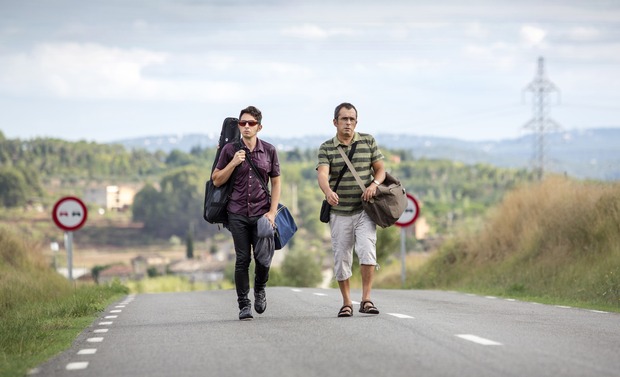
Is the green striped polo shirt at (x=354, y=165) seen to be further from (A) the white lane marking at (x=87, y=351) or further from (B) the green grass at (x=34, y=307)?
(A) the white lane marking at (x=87, y=351)

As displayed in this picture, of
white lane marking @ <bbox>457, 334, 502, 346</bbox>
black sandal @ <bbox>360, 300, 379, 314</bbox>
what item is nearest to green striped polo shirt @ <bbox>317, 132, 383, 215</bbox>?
black sandal @ <bbox>360, 300, 379, 314</bbox>

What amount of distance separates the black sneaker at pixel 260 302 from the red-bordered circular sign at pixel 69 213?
12.5 metres

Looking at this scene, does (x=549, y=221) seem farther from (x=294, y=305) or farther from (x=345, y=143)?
(x=345, y=143)

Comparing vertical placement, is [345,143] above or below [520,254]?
above

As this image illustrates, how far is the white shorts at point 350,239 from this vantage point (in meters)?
14.1

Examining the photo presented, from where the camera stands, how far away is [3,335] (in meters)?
12.8

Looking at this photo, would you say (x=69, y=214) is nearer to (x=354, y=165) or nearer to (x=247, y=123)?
(x=247, y=123)

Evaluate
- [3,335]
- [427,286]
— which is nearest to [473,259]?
[427,286]

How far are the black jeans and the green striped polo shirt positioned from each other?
0.98 metres

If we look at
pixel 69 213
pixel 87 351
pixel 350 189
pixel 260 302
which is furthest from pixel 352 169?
pixel 69 213

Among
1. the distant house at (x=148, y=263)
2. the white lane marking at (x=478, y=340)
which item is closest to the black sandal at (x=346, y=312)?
the white lane marking at (x=478, y=340)

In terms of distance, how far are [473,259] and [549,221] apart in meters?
4.64

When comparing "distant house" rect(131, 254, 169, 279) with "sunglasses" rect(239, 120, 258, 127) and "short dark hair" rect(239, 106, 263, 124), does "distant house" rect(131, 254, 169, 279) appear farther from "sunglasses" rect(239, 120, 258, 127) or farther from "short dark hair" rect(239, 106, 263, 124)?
"sunglasses" rect(239, 120, 258, 127)

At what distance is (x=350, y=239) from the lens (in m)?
14.3
